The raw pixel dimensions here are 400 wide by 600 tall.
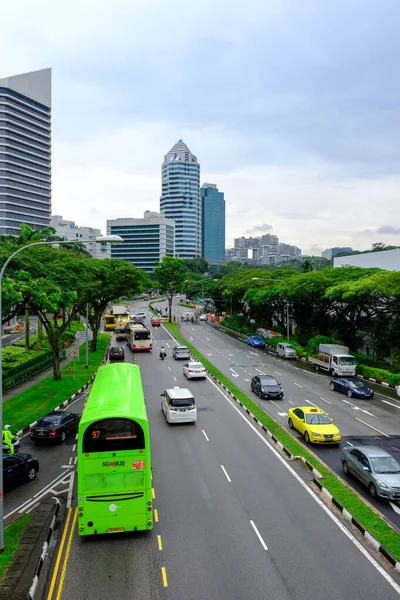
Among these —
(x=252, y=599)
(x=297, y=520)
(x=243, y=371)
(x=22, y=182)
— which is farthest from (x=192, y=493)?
(x=22, y=182)

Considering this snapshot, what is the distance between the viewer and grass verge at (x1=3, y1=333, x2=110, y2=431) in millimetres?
28189

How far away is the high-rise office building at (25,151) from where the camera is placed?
148 meters

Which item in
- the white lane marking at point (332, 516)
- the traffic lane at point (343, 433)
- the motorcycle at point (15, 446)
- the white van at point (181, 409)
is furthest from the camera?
the white van at point (181, 409)

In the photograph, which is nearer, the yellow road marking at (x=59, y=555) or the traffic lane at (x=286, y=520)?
the yellow road marking at (x=59, y=555)

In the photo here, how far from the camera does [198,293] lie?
511 ft

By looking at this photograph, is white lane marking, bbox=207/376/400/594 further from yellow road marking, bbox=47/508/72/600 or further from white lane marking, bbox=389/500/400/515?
yellow road marking, bbox=47/508/72/600

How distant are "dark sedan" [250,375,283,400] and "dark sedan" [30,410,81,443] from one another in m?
13.8

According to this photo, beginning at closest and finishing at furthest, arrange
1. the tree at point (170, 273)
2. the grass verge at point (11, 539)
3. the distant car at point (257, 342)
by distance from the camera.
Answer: the grass verge at point (11, 539), the distant car at point (257, 342), the tree at point (170, 273)

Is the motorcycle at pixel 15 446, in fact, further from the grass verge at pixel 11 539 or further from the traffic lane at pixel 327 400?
the traffic lane at pixel 327 400

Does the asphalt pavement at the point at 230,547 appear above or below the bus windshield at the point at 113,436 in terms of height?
below

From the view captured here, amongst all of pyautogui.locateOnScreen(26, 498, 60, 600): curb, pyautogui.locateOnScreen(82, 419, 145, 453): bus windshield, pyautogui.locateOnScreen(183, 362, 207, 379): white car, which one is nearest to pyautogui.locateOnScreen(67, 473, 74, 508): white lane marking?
pyautogui.locateOnScreen(26, 498, 60, 600): curb

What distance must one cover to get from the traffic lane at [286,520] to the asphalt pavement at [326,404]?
254 centimetres

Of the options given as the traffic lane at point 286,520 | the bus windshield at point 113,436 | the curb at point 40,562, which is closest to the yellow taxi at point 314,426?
the traffic lane at point 286,520

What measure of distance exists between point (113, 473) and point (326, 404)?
21.7m
